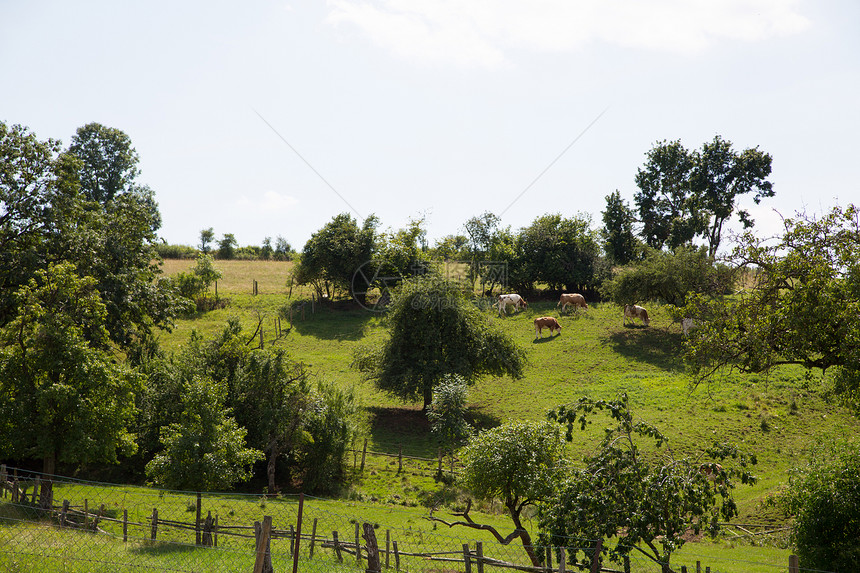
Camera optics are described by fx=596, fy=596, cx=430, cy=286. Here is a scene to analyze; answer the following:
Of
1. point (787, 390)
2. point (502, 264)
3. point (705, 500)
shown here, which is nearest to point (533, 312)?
point (502, 264)

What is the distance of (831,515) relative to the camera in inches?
547

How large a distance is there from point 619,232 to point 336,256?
27726 mm

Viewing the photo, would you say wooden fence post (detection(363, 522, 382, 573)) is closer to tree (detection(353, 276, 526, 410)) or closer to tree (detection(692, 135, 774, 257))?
tree (detection(353, 276, 526, 410))

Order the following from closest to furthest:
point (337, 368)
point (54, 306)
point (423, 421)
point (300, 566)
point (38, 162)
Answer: point (300, 566)
point (54, 306)
point (38, 162)
point (423, 421)
point (337, 368)

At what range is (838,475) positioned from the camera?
14195 millimetres

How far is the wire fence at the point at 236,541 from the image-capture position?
11578mm

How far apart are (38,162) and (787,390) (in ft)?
128

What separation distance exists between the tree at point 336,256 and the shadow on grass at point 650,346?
909 inches

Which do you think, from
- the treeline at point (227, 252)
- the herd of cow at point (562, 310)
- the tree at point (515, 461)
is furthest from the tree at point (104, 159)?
the tree at point (515, 461)

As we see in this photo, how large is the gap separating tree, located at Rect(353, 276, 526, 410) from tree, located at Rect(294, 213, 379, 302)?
18938 millimetres

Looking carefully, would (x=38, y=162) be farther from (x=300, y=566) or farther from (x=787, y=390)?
(x=787, y=390)

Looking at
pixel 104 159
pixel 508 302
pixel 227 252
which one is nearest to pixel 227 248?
pixel 227 252

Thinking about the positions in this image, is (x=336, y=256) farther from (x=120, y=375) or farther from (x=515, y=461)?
(x=515, y=461)

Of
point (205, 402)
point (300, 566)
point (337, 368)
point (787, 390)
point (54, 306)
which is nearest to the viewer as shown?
point (300, 566)
